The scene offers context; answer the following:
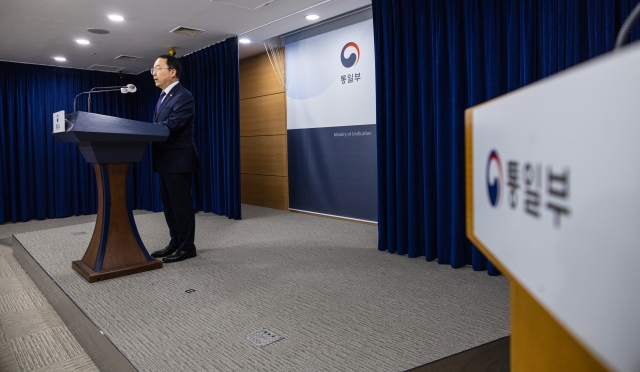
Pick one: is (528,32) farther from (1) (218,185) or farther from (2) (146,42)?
(2) (146,42)

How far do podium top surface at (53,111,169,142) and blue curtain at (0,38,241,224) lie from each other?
8.33 ft

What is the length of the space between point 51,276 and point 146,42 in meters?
3.36

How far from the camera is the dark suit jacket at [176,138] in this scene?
3.05 meters

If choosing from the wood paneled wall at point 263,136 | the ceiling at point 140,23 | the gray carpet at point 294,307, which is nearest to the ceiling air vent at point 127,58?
the ceiling at point 140,23

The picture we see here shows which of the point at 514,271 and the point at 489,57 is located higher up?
the point at 489,57

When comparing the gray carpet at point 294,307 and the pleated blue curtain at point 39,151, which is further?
the pleated blue curtain at point 39,151

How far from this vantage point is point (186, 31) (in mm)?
4953

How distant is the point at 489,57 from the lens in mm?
2781

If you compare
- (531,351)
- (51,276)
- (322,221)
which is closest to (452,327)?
(531,351)

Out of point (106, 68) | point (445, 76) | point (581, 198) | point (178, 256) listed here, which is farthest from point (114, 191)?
point (106, 68)

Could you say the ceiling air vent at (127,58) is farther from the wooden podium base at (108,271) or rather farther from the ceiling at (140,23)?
the wooden podium base at (108,271)

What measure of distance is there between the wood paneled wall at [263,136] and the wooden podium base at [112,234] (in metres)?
3.05

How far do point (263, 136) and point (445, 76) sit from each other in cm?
353

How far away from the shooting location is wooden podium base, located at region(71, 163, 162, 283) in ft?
9.17
